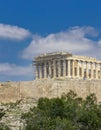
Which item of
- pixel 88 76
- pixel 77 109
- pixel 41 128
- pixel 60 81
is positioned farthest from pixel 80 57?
pixel 41 128

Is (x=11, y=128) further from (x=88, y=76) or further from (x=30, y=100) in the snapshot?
(x=88, y=76)

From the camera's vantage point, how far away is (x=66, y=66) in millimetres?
91125

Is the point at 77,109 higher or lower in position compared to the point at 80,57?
lower

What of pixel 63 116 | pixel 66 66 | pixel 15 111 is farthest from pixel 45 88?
pixel 66 66

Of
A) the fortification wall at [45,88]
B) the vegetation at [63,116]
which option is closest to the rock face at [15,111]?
the vegetation at [63,116]

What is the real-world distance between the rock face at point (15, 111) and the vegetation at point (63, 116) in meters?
1.09

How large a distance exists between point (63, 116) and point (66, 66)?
3216cm

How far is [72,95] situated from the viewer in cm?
7131

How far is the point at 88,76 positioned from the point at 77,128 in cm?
3851

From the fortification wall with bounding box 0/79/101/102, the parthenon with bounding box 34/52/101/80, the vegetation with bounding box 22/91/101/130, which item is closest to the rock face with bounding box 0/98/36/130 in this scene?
the vegetation with bounding box 22/91/101/130

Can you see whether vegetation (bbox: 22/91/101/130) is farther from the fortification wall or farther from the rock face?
the fortification wall

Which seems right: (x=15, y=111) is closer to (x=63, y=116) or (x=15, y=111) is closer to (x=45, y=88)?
(x=63, y=116)

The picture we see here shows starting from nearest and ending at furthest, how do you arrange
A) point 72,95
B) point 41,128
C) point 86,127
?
1. point 41,128
2. point 86,127
3. point 72,95

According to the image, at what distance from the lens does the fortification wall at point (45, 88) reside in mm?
73500
